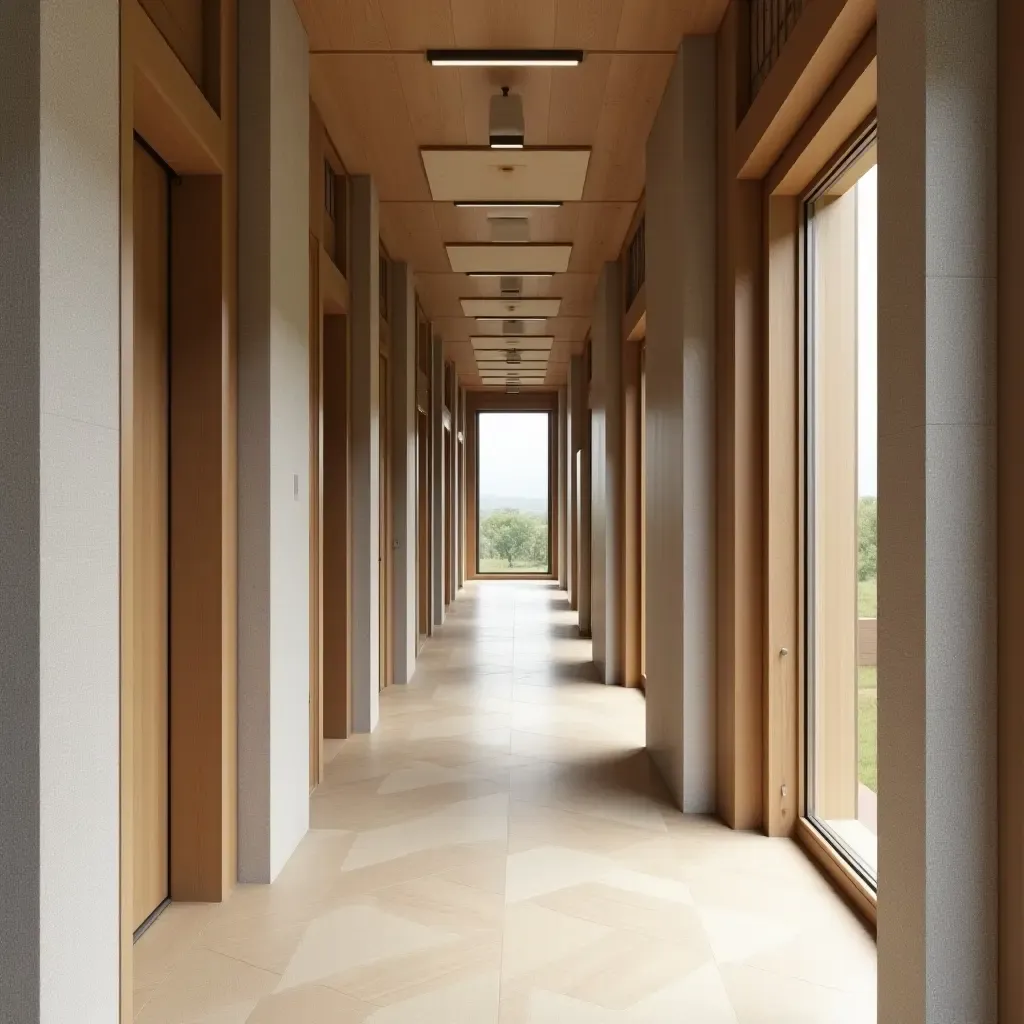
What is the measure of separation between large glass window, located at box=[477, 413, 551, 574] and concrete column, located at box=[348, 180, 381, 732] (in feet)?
Answer: 42.6

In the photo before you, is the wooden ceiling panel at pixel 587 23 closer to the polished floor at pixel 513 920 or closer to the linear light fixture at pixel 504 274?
the polished floor at pixel 513 920

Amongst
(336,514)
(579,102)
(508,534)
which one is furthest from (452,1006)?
(508,534)

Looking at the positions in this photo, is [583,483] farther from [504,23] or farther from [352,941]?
[352,941]

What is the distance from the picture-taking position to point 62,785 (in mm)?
2047

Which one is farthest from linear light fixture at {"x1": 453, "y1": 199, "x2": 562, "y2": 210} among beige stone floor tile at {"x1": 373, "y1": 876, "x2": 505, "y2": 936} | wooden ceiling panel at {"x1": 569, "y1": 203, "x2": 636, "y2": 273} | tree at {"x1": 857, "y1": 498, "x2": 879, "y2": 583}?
beige stone floor tile at {"x1": 373, "y1": 876, "x2": 505, "y2": 936}

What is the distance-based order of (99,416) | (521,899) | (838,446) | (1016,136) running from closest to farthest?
(1016,136) → (99,416) → (521,899) → (838,446)

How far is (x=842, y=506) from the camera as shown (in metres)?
3.69

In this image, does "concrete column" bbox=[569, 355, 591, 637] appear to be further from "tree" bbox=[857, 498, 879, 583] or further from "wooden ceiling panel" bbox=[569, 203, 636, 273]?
"tree" bbox=[857, 498, 879, 583]

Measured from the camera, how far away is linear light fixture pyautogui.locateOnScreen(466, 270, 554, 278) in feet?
26.9

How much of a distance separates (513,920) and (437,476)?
8292mm

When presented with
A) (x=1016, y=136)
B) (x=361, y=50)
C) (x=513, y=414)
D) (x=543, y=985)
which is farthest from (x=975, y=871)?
(x=513, y=414)

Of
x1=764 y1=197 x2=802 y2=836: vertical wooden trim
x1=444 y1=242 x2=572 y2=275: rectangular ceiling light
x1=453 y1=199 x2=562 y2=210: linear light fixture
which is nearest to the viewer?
x1=764 y1=197 x2=802 y2=836: vertical wooden trim

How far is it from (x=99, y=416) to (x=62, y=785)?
80 cm

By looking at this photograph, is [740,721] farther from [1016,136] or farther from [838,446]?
[1016,136]
